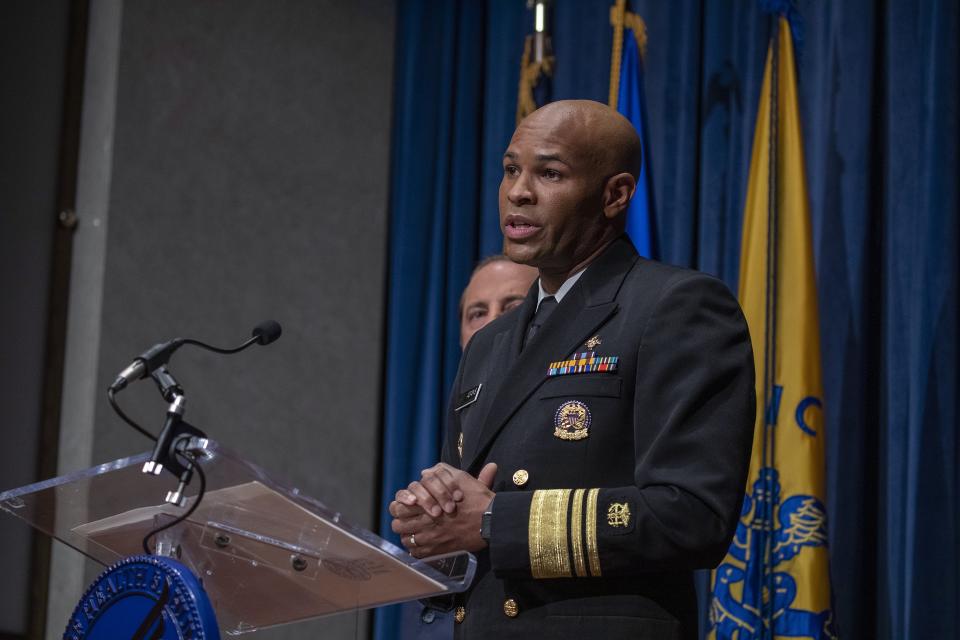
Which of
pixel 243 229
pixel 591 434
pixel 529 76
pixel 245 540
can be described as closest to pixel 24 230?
pixel 243 229

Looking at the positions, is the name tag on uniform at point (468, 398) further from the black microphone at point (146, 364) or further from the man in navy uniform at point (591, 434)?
the black microphone at point (146, 364)

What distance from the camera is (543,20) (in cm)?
448

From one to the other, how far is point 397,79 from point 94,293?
5.03 feet

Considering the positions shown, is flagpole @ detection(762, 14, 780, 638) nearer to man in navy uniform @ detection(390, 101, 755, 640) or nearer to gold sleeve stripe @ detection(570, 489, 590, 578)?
man in navy uniform @ detection(390, 101, 755, 640)

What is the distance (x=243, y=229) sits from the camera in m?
4.57

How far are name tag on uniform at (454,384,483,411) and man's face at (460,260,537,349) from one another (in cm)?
139

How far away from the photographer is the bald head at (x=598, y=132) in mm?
2166

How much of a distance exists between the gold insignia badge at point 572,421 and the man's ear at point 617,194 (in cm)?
38

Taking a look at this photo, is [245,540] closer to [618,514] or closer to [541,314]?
[618,514]

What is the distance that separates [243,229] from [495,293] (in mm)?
1261

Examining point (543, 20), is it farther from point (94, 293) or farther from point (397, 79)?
point (94, 293)

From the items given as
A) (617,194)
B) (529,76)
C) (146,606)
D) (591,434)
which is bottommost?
(146,606)

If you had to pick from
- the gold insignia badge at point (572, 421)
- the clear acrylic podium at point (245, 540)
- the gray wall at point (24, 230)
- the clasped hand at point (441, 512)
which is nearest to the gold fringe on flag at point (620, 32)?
the gray wall at point (24, 230)

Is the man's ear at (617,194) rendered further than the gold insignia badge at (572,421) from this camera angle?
Yes
